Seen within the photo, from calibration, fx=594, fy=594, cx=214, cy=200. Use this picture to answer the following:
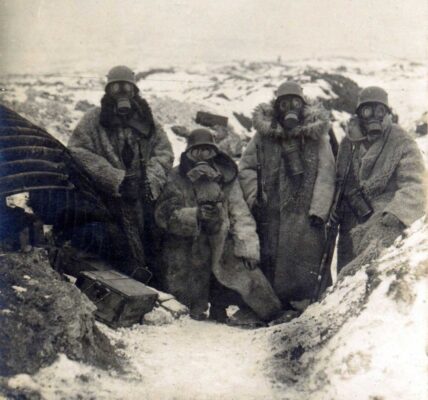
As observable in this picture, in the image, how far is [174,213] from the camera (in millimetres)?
5730

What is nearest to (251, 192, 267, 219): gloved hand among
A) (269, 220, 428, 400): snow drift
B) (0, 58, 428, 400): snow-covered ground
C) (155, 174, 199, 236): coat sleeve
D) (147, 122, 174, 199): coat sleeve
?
(155, 174, 199, 236): coat sleeve

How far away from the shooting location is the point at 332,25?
698 cm

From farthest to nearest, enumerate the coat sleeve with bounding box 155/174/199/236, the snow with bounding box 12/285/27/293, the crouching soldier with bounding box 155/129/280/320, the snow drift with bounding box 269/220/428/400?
the crouching soldier with bounding box 155/129/280/320, the coat sleeve with bounding box 155/174/199/236, the snow with bounding box 12/285/27/293, the snow drift with bounding box 269/220/428/400

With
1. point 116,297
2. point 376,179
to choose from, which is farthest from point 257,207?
point 116,297

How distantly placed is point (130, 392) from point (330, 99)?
30.3 feet

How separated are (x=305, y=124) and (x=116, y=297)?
8.74 feet

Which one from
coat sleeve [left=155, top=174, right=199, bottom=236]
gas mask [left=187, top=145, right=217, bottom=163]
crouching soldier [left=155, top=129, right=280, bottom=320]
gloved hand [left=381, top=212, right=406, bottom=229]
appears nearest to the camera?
gloved hand [left=381, top=212, right=406, bottom=229]

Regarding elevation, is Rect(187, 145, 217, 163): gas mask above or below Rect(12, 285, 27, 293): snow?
above

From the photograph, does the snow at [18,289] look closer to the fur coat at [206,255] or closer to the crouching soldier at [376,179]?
the fur coat at [206,255]

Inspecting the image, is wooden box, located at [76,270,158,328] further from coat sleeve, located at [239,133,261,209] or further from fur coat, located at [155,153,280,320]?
coat sleeve, located at [239,133,261,209]

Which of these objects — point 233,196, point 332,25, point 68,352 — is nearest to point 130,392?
point 68,352

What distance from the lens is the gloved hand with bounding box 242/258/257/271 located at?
5773mm

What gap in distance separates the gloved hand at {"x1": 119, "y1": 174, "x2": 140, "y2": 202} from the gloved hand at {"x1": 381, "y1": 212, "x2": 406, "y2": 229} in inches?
93.4

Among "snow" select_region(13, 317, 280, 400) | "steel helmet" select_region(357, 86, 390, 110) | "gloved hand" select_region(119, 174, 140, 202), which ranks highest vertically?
"steel helmet" select_region(357, 86, 390, 110)
